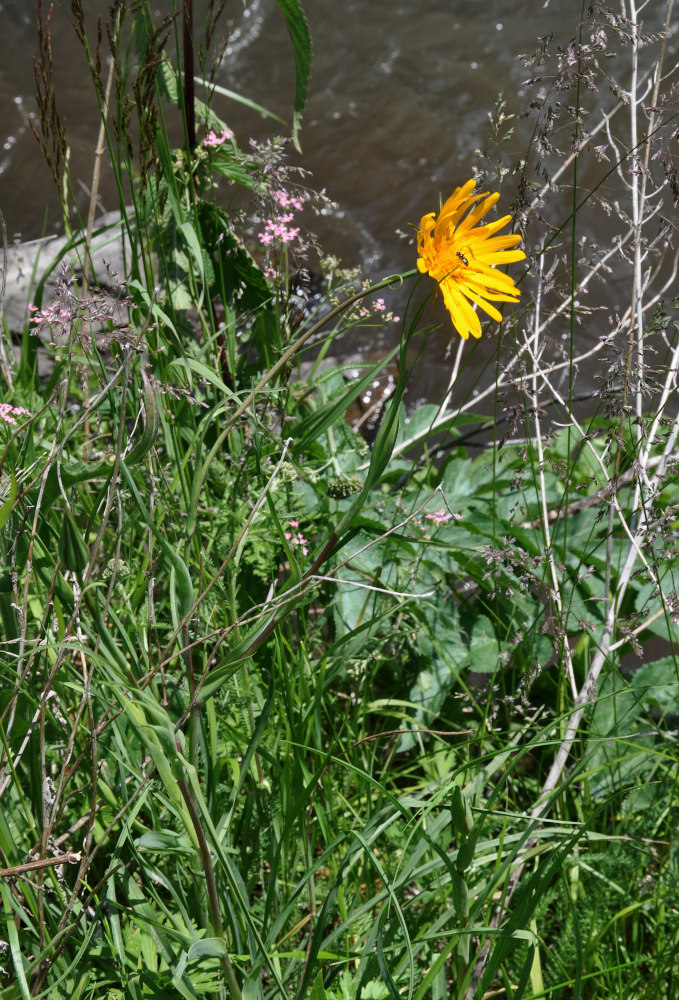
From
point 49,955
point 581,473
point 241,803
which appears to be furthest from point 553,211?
point 49,955

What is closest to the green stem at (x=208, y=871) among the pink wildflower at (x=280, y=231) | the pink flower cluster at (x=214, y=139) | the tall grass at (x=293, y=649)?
the tall grass at (x=293, y=649)

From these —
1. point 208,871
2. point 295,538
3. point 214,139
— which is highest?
point 214,139

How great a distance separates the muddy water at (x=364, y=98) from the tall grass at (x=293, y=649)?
97.5 inches

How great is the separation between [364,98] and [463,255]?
4979 mm

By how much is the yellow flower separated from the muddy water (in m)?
3.03

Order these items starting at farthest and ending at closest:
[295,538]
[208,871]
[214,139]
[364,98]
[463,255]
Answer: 1. [364,98]
2. [214,139]
3. [295,538]
4. [463,255]
5. [208,871]

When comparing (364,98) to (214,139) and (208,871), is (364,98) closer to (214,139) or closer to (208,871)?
(214,139)

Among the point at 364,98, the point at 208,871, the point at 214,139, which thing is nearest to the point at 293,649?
the point at 208,871

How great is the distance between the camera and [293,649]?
64.8 inches

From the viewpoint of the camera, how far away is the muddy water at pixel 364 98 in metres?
4.83

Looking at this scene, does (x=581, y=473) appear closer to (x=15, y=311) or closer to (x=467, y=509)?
Result: (x=467, y=509)

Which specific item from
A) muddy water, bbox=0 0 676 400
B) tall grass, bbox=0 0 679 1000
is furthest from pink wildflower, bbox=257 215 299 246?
muddy water, bbox=0 0 676 400

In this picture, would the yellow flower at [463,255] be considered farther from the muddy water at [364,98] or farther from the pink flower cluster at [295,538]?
the muddy water at [364,98]

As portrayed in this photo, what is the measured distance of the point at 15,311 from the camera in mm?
3656
